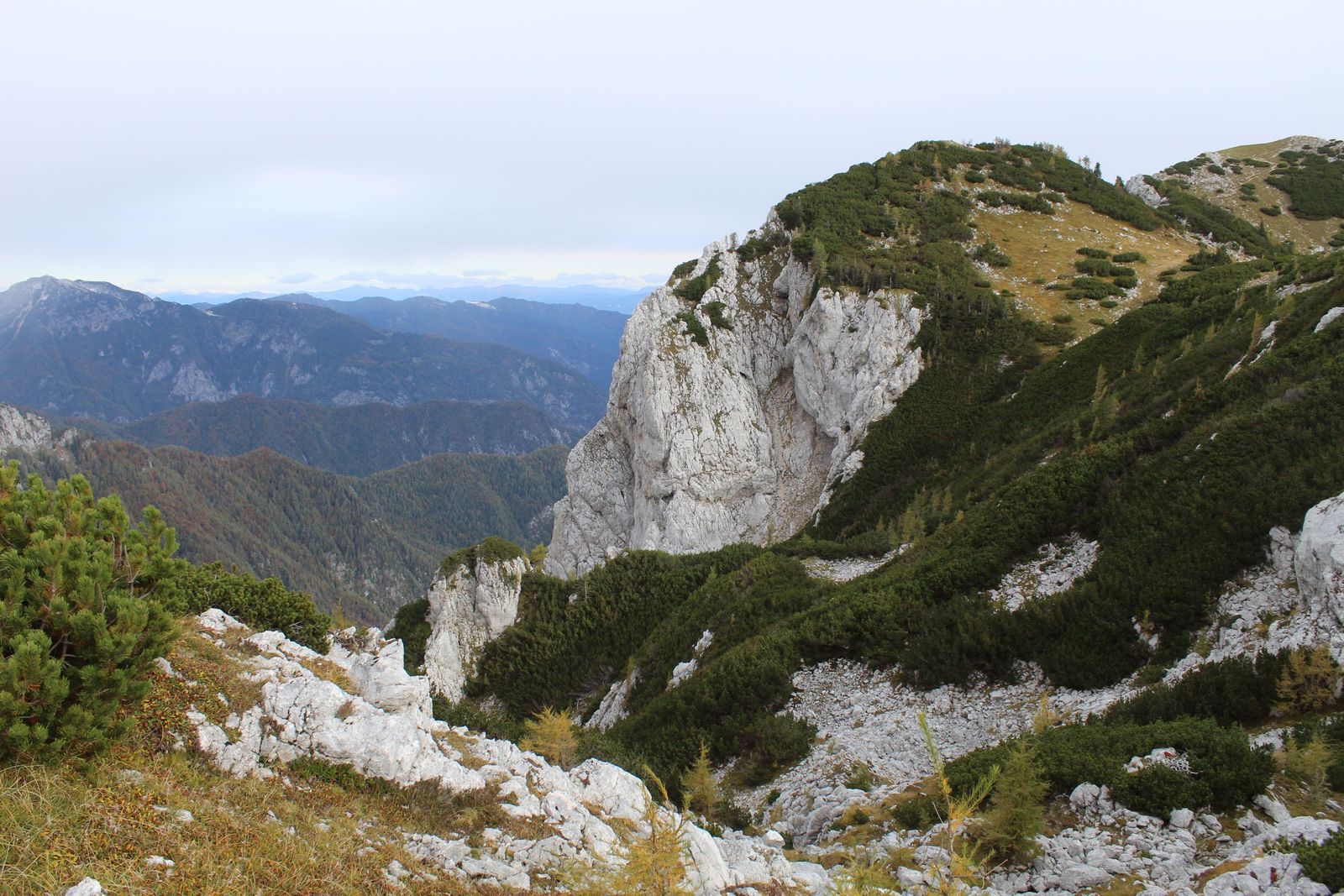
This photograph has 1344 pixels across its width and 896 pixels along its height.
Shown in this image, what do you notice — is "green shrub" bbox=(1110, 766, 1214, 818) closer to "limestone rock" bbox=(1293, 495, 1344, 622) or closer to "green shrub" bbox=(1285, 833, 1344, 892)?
"green shrub" bbox=(1285, 833, 1344, 892)

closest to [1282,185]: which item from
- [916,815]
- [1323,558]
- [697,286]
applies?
[697,286]

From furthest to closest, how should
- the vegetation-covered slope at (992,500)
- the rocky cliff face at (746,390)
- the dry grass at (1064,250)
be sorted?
the rocky cliff face at (746,390), the dry grass at (1064,250), the vegetation-covered slope at (992,500)

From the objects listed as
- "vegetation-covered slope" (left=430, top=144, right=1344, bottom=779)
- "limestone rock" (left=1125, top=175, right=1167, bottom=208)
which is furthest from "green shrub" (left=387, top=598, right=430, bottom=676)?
"limestone rock" (left=1125, top=175, right=1167, bottom=208)

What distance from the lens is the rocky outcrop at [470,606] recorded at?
34.2 metres

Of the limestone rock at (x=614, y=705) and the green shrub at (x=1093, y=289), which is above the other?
the green shrub at (x=1093, y=289)

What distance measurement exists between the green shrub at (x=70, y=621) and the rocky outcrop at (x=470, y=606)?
26.6 m

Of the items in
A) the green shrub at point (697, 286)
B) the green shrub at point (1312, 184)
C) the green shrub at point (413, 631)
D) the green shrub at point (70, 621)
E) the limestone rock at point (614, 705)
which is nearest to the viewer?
→ the green shrub at point (70, 621)

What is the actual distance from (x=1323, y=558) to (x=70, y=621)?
16264 millimetres

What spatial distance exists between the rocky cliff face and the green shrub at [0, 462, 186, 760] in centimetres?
3869

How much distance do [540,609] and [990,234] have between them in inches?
1613

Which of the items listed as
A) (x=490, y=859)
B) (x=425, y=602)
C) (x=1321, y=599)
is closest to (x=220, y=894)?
(x=490, y=859)

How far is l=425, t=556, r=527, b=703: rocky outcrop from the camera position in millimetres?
34188

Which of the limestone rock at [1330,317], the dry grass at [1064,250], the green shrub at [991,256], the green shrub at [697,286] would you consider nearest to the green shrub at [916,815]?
the limestone rock at [1330,317]

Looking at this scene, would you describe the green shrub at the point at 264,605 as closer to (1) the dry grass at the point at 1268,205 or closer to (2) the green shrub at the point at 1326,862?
(2) the green shrub at the point at 1326,862
